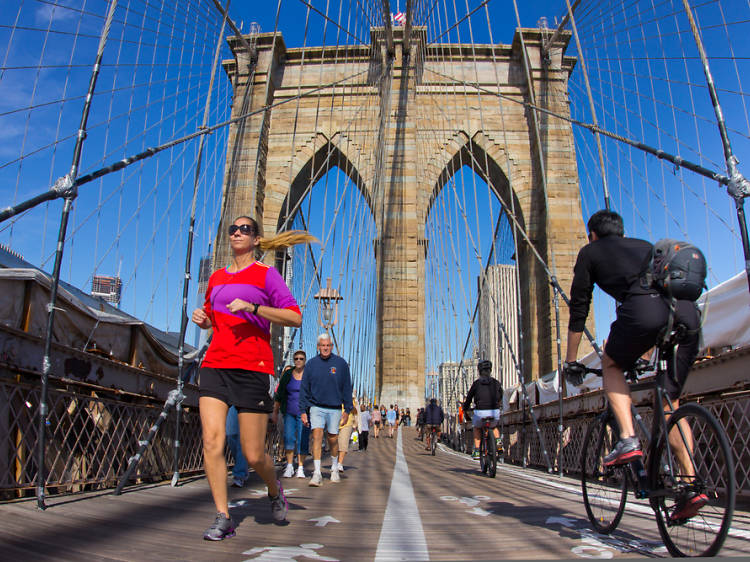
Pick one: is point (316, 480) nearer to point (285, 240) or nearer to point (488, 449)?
point (488, 449)

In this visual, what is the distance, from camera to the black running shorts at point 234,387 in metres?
2.40

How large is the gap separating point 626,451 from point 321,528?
4.21 ft

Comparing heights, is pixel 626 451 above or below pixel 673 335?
below

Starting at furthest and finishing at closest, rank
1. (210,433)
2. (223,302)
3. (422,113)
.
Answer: (422,113), (223,302), (210,433)

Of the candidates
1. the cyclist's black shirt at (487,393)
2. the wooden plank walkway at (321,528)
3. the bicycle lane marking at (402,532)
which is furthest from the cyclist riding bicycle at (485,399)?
the bicycle lane marking at (402,532)

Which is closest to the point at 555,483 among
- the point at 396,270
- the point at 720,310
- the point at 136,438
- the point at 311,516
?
the point at 720,310

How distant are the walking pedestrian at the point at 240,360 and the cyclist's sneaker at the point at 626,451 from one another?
1.27 meters

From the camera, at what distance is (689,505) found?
1.82 metres

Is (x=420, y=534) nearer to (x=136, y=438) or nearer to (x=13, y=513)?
(x=13, y=513)

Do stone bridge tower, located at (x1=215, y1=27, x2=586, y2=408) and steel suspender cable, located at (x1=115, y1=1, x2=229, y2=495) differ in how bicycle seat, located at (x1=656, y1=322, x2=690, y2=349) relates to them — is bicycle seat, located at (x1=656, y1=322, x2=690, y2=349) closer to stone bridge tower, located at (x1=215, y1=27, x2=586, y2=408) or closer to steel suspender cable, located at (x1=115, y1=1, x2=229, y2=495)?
steel suspender cable, located at (x1=115, y1=1, x2=229, y2=495)

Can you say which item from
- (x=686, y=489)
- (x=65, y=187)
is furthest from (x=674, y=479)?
(x=65, y=187)

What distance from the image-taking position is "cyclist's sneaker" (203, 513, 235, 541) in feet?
7.19

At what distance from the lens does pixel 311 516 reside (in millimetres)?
2939

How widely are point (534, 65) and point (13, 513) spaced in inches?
747
